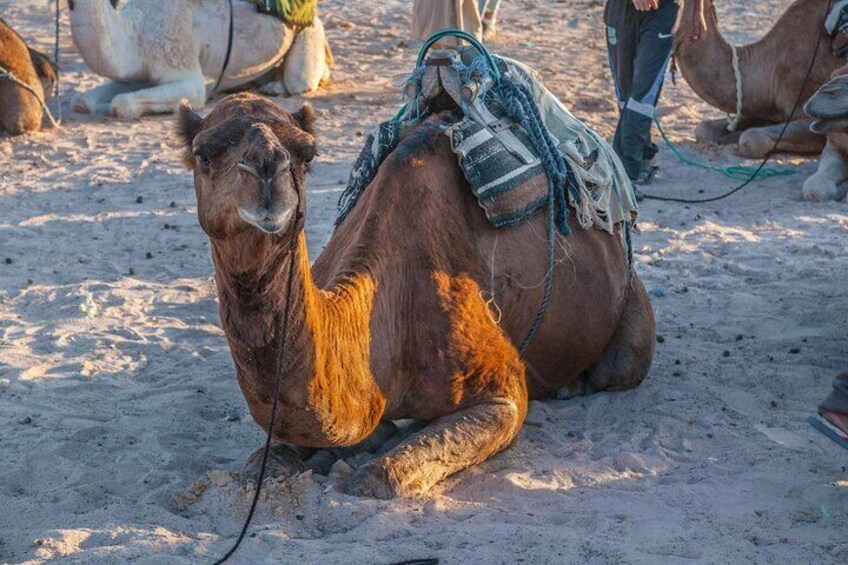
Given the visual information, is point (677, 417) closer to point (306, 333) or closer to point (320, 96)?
point (306, 333)

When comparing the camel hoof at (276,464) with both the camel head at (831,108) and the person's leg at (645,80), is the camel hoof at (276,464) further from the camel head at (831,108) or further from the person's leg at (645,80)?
the person's leg at (645,80)

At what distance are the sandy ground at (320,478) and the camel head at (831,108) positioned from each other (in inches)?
46.8

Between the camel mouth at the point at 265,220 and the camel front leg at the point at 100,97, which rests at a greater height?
the camel mouth at the point at 265,220

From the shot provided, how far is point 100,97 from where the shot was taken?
11.1m

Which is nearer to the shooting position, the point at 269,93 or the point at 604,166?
the point at 604,166

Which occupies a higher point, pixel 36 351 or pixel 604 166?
pixel 604 166

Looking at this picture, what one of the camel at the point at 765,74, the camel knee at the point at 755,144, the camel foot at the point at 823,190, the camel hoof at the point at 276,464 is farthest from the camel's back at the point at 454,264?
the camel at the point at 765,74

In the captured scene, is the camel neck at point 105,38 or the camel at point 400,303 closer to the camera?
the camel at point 400,303

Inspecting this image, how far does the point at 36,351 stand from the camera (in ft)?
20.2

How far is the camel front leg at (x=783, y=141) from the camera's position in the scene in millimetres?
10031

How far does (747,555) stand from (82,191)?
6072 mm

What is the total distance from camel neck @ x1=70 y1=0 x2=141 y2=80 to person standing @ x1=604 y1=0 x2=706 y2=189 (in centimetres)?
424

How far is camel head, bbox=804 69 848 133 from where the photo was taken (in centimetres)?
533

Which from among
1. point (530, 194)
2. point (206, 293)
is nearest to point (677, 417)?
point (530, 194)
